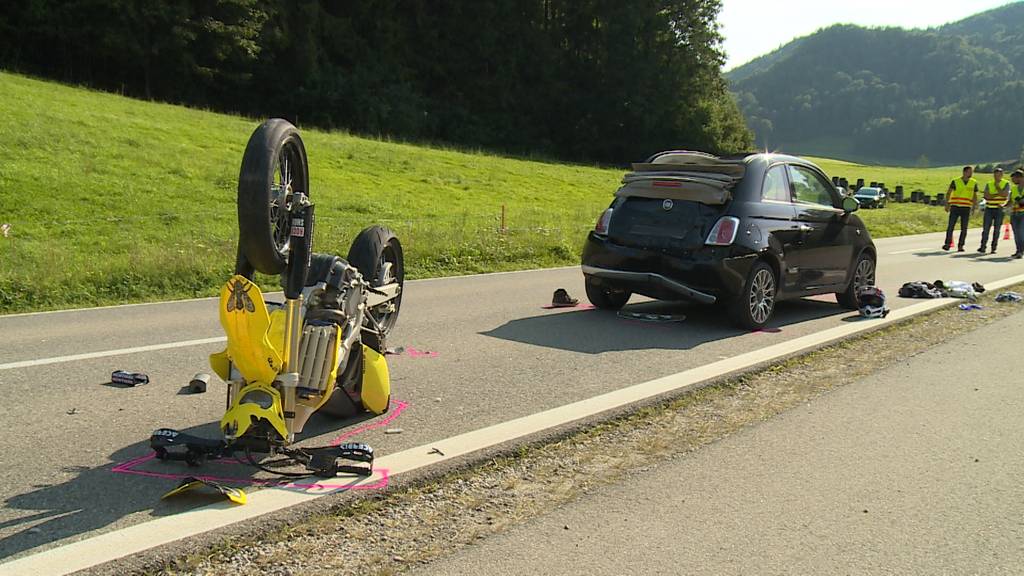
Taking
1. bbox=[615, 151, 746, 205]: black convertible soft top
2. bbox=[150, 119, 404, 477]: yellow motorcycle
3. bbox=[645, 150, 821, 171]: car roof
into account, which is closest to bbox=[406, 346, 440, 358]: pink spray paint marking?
bbox=[150, 119, 404, 477]: yellow motorcycle

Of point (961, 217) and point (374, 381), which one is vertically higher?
point (961, 217)

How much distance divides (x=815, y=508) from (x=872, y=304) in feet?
20.6

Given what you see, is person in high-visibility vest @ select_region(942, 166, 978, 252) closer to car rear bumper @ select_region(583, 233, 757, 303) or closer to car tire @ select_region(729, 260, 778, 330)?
car tire @ select_region(729, 260, 778, 330)

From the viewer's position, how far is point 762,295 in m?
9.02

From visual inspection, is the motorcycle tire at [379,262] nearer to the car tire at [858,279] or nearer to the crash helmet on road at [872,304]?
the crash helmet on road at [872,304]

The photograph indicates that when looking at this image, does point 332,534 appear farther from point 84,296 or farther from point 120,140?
point 120,140

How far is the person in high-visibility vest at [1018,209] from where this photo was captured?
18094 millimetres

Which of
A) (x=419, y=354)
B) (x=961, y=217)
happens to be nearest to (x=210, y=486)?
(x=419, y=354)

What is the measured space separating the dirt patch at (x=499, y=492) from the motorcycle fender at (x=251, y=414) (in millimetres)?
534

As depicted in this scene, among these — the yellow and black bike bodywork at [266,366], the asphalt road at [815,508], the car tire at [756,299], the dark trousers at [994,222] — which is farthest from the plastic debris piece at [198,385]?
the dark trousers at [994,222]

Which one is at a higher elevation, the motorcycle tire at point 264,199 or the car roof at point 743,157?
the car roof at point 743,157

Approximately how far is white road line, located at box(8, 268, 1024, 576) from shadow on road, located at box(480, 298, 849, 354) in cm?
84

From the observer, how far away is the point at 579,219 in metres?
22.8

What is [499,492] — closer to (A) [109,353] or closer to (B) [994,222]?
(A) [109,353]
